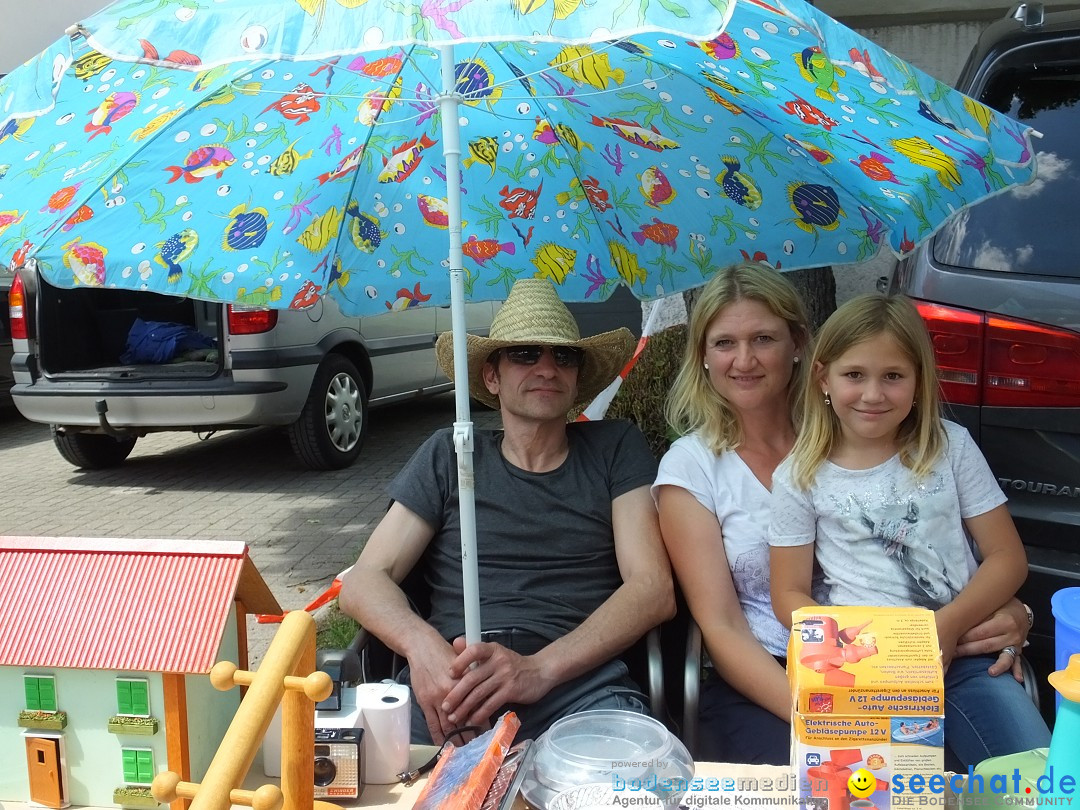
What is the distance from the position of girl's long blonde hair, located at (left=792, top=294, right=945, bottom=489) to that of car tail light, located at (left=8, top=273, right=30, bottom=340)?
6.14m

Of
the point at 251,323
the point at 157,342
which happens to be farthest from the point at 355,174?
the point at 157,342

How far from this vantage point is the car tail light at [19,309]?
6.70 m

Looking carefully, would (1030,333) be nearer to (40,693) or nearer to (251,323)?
(40,693)

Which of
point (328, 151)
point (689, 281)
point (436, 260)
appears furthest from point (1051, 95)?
point (328, 151)

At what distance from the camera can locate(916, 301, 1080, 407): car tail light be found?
91.4 inches

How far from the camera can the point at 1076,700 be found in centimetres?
113

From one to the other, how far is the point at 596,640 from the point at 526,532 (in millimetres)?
368

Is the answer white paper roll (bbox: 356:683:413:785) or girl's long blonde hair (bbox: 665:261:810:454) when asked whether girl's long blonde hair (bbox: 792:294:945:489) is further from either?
white paper roll (bbox: 356:683:413:785)

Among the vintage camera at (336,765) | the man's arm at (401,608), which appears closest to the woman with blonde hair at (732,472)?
the man's arm at (401,608)

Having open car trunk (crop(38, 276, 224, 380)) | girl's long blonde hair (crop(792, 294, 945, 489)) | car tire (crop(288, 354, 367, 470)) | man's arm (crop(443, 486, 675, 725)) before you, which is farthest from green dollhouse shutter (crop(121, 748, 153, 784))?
car tire (crop(288, 354, 367, 470))

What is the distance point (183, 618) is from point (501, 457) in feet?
4.23

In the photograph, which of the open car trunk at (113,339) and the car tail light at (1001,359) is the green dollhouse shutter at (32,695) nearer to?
the car tail light at (1001,359)

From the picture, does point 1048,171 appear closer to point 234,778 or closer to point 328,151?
point 328,151

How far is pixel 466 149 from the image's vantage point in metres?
2.79
